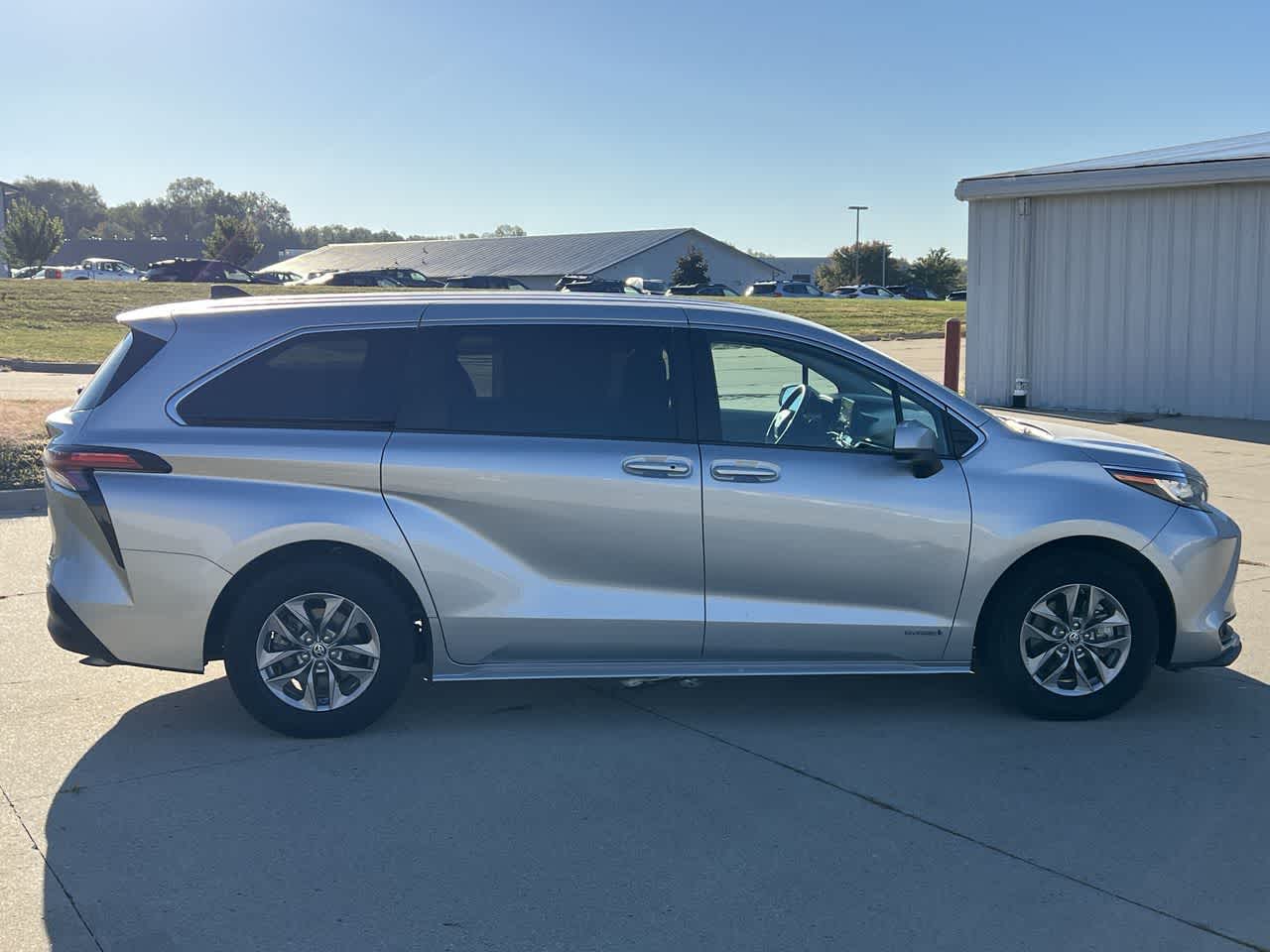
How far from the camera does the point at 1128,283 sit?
56.7 feet

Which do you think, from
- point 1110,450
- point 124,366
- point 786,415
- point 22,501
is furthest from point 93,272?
point 1110,450

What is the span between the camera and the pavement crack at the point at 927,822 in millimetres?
4008

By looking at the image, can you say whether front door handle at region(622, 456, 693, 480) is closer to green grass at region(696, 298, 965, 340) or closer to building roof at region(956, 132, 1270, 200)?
building roof at region(956, 132, 1270, 200)

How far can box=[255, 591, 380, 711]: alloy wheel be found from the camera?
18.0 ft

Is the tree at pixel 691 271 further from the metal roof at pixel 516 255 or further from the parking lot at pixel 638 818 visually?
the parking lot at pixel 638 818

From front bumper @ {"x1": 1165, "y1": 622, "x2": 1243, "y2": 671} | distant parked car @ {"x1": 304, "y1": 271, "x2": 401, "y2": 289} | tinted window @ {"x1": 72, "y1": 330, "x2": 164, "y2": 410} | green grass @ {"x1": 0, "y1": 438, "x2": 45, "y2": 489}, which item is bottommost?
front bumper @ {"x1": 1165, "y1": 622, "x2": 1243, "y2": 671}

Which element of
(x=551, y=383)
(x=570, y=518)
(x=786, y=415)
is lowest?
(x=570, y=518)

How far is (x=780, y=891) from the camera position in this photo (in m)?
4.21

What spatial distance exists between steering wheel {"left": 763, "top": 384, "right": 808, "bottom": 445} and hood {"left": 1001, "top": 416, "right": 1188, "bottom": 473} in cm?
93

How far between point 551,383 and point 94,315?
109 feet

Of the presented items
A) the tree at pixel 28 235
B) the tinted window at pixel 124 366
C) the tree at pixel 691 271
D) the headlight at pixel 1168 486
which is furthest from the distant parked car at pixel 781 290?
the tinted window at pixel 124 366

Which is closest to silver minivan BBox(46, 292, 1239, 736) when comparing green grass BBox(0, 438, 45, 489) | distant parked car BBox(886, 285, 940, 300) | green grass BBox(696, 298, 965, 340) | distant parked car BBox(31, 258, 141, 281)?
green grass BBox(0, 438, 45, 489)

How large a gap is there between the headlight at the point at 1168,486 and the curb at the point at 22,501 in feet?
27.8

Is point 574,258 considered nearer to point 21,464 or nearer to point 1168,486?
point 21,464
